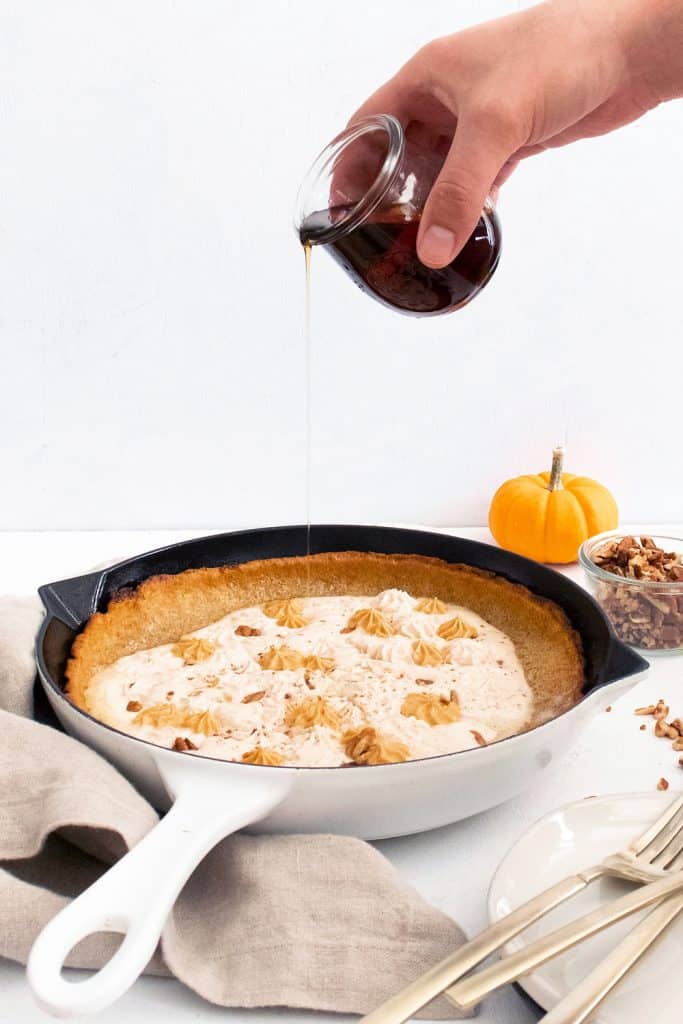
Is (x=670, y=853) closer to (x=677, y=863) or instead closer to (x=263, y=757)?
(x=677, y=863)

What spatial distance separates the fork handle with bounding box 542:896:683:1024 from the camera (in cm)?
75

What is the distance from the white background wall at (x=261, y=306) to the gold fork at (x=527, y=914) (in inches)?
48.8

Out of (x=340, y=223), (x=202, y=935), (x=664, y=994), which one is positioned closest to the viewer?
(x=664, y=994)

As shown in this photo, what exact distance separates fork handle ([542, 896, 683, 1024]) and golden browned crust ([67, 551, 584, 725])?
15.3 inches

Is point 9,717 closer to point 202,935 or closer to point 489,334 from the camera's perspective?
point 202,935

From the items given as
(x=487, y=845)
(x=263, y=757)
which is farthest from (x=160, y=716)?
(x=487, y=845)

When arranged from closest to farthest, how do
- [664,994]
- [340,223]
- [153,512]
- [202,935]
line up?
1. [664,994]
2. [202,935]
3. [340,223]
4. [153,512]

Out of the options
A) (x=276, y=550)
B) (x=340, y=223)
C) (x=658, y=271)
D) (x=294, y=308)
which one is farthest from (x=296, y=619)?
(x=658, y=271)

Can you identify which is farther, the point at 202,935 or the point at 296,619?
the point at 296,619

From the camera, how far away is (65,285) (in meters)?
2.05

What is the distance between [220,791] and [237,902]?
10 centimetres

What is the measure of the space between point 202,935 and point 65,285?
1.46m

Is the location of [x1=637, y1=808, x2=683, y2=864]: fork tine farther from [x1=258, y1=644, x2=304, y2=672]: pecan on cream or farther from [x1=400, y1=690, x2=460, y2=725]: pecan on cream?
[x1=258, y1=644, x2=304, y2=672]: pecan on cream

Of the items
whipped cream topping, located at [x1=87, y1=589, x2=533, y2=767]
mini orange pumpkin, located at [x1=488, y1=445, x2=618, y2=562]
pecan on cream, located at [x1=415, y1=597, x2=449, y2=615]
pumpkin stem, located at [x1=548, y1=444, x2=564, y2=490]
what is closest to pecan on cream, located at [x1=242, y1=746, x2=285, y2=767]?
whipped cream topping, located at [x1=87, y1=589, x2=533, y2=767]
